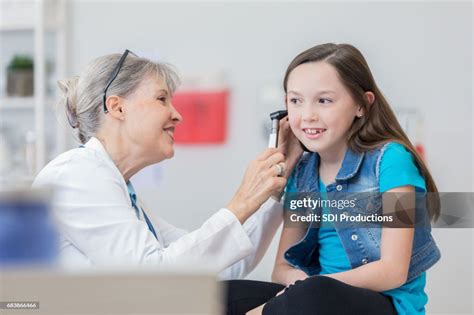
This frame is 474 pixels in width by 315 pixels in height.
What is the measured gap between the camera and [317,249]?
1.33m

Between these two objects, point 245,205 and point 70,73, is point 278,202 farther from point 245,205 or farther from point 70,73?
point 70,73

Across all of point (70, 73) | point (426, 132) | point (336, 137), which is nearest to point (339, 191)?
point (336, 137)

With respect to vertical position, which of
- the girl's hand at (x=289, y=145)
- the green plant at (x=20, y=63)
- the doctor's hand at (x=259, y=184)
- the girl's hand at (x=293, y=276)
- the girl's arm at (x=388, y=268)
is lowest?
the girl's hand at (x=293, y=276)

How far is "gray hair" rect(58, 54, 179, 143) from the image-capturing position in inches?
52.1

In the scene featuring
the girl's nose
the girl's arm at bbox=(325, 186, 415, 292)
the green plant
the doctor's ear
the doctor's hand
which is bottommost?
the girl's arm at bbox=(325, 186, 415, 292)

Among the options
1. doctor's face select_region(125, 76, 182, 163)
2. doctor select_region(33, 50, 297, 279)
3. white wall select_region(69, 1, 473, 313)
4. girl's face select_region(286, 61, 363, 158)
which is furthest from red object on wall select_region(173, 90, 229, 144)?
girl's face select_region(286, 61, 363, 158)

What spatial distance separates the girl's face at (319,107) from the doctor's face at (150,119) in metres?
0.26

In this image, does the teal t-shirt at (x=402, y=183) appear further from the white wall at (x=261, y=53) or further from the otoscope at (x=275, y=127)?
the white wall at (x=261, y=53)

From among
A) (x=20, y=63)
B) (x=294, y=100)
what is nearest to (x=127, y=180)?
(x=294, y=100)

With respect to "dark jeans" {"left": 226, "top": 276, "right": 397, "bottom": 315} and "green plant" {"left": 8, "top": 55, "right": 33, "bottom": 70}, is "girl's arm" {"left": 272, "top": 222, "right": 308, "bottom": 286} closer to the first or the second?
"dark jeans" {"left": 226, "top": 276, "right": 397, "bottom": 315}

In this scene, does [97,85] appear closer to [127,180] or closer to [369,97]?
[127,180]

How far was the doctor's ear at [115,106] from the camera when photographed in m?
1.32

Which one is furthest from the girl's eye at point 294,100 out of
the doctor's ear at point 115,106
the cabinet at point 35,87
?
the cabinet at point 35,87

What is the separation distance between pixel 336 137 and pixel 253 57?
137 centimetres
